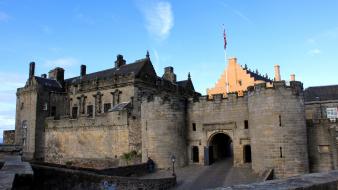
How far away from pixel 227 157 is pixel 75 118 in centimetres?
1696

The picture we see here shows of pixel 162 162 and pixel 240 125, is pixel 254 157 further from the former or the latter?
pixel 162 162

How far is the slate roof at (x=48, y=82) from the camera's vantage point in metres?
39.3

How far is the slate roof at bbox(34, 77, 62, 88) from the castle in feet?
0.48

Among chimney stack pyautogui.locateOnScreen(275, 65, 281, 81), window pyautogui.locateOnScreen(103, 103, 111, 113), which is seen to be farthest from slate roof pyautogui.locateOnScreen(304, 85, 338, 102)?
window pyautogui.locateOnScreen(103, 103, 111, 113)

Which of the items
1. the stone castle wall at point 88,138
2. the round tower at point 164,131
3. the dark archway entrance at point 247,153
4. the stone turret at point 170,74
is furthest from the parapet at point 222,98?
the stone turret at point 170,74

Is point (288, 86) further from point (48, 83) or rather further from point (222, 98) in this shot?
point (48, 83)

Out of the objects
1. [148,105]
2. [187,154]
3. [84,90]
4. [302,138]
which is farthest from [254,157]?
[84,90]

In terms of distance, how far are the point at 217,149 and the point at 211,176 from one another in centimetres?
Result: 725

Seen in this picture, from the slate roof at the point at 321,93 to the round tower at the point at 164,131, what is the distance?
1910 centimetres

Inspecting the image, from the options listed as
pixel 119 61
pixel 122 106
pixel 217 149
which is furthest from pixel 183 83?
pixel 217 149

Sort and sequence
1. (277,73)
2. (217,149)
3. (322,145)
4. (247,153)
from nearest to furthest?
(322,145), (247,153), (217,149), (277,73)

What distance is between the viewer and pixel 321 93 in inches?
1505

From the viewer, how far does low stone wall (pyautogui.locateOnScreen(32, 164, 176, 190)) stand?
10781 mm

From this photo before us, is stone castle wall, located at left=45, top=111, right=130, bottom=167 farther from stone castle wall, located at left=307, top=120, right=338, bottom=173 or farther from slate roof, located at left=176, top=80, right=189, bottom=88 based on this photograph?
stone castle wall, located at left=307, top=120, right=338, bottom=173
